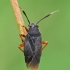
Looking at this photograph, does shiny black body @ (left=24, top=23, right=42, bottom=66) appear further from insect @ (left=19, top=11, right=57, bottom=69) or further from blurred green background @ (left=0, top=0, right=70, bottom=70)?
blurred green background @ (left=0, top=0, right=70, bottom=70)

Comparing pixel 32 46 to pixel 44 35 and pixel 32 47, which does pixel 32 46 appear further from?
pixel 44 35

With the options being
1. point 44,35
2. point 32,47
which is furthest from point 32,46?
point 44,35

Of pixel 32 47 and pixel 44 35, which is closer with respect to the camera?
pixel 32 47

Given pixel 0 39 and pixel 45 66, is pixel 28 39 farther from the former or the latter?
pixel 0 39

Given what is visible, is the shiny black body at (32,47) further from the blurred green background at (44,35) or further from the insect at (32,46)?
the blurred green background at (44,35)

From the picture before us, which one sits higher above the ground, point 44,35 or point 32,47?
point 32,47

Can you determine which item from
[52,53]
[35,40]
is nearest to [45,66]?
[52,53]

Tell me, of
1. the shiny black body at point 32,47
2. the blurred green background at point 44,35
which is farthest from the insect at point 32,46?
the blurred green background at point 44,35
